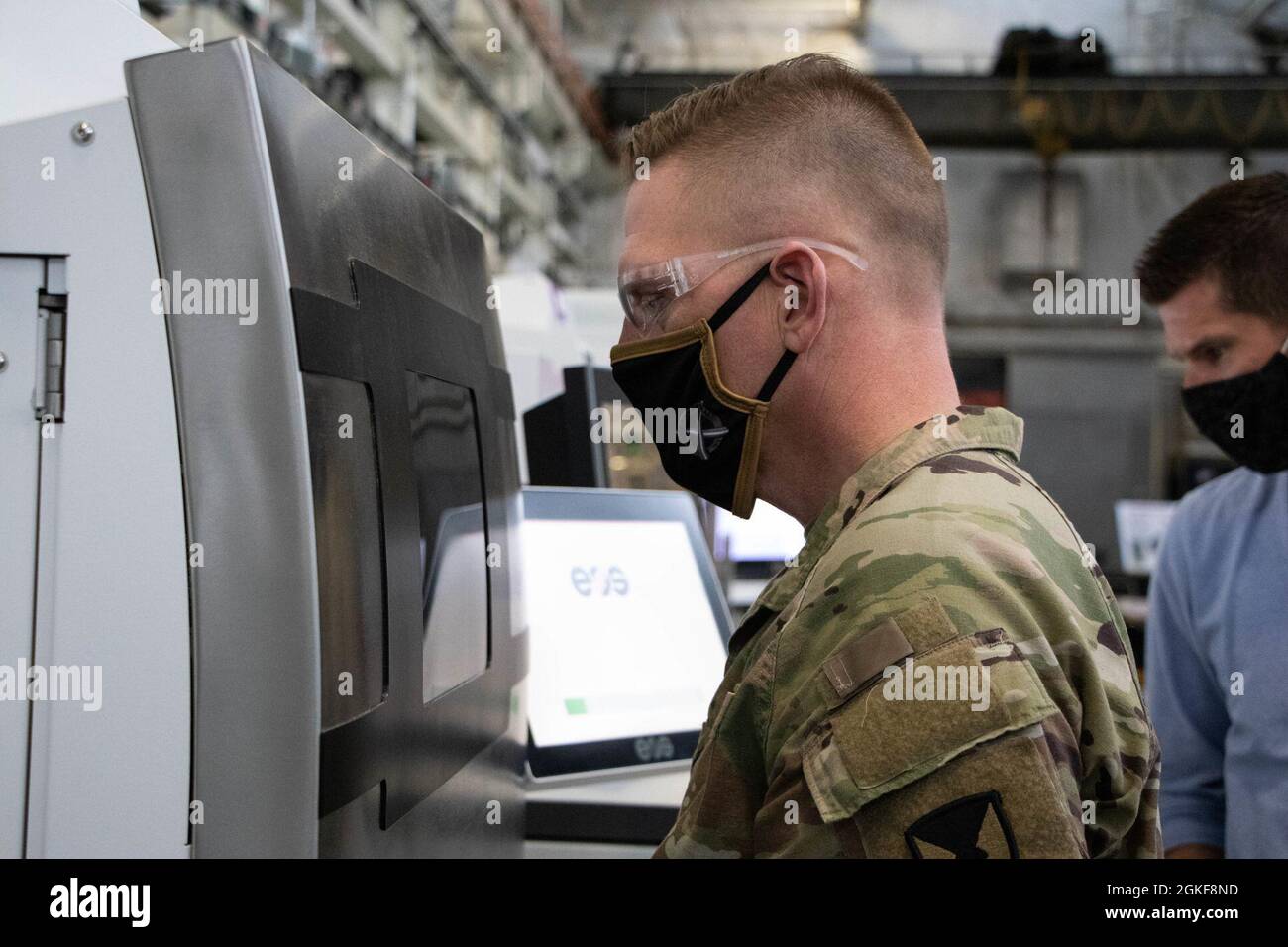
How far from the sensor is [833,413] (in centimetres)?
94

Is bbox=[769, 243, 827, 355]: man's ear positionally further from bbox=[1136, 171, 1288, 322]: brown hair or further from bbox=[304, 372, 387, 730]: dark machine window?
bbox=[1136, 171, 1288, 322]: brown hair

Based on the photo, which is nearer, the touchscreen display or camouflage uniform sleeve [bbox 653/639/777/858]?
camouflage uniform sleeve [bbox 653/639/777/858]

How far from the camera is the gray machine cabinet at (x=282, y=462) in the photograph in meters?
0.68

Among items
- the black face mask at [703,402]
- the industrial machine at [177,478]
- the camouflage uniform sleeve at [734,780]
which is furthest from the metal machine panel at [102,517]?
the black face mask at [703,402]

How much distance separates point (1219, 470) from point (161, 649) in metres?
8.84

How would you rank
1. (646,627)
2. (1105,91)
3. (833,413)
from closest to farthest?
(833,413) < (646,627) < (1105,91)

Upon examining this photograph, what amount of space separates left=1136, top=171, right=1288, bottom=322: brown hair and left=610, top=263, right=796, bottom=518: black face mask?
983 millimetres

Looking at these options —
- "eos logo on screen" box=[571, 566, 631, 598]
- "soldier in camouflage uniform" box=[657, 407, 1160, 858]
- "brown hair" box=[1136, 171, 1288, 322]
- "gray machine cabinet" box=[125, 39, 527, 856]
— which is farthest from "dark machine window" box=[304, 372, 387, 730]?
"brown hair" box=[1136, 171, 1288, 322]

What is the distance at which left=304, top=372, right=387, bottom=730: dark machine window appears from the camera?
27.9 inches

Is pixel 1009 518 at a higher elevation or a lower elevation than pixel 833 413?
lower

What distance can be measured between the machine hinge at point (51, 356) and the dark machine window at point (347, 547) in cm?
17

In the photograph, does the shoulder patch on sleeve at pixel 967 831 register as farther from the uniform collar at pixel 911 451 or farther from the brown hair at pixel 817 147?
the brown hair at pixel 817 147
